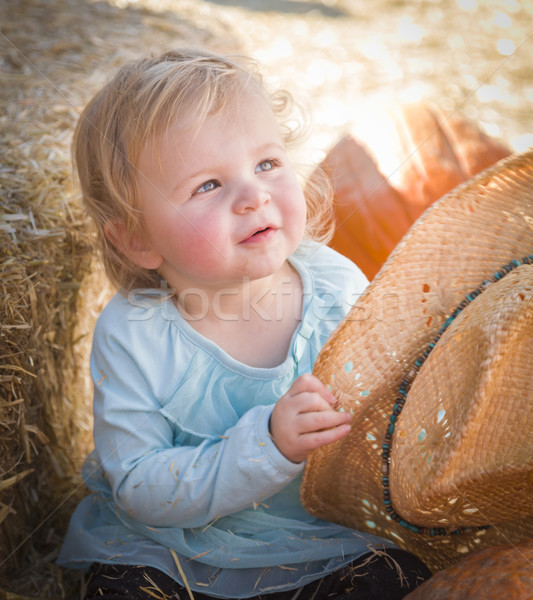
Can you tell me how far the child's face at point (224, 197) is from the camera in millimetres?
1456

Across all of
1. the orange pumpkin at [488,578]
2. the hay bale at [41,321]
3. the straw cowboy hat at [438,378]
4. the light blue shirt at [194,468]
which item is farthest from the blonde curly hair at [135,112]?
the orange pumpkin at [488,578]

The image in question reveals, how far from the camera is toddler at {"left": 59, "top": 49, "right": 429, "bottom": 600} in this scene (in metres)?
1.44

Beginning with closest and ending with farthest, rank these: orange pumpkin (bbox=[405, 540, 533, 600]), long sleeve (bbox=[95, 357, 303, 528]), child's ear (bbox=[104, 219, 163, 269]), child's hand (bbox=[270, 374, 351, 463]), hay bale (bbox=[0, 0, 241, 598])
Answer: orange pumpkin (bbox=[405, 540, 533, 600]), child's hand (bbox=[270, 374, 351, 463]), long sleeve (bbox=[95, 357, 303, 528]), child's ear (bbox=[104, 219, 163, 269]), hay bale (bbox=[0, 0, 241, 598])

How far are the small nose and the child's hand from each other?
0.43 m

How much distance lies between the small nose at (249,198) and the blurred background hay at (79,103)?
0.83 m

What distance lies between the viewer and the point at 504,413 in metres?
1.14

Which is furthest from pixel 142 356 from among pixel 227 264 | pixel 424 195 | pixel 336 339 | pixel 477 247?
pixel 424 195

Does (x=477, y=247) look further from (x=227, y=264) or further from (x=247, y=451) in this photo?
(x=247, y=451)

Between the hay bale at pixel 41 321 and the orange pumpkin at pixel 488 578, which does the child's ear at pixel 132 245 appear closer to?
the hay bale at pixel 41 321

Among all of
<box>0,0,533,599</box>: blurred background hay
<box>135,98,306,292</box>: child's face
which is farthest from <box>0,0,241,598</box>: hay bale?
<box>135,98,306,292</box>: child's face

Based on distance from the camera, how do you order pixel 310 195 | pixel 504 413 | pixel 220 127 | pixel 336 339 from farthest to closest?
pixel 310 195 → pixel 220 127 → pixel 336 339 → pixel 504 413

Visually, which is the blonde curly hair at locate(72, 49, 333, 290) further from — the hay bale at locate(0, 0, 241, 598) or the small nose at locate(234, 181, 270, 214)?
the hay bale at locate(0, 0, 241, 598)

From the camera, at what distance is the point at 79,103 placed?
287 centimetres

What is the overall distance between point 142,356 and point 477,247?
886mm
